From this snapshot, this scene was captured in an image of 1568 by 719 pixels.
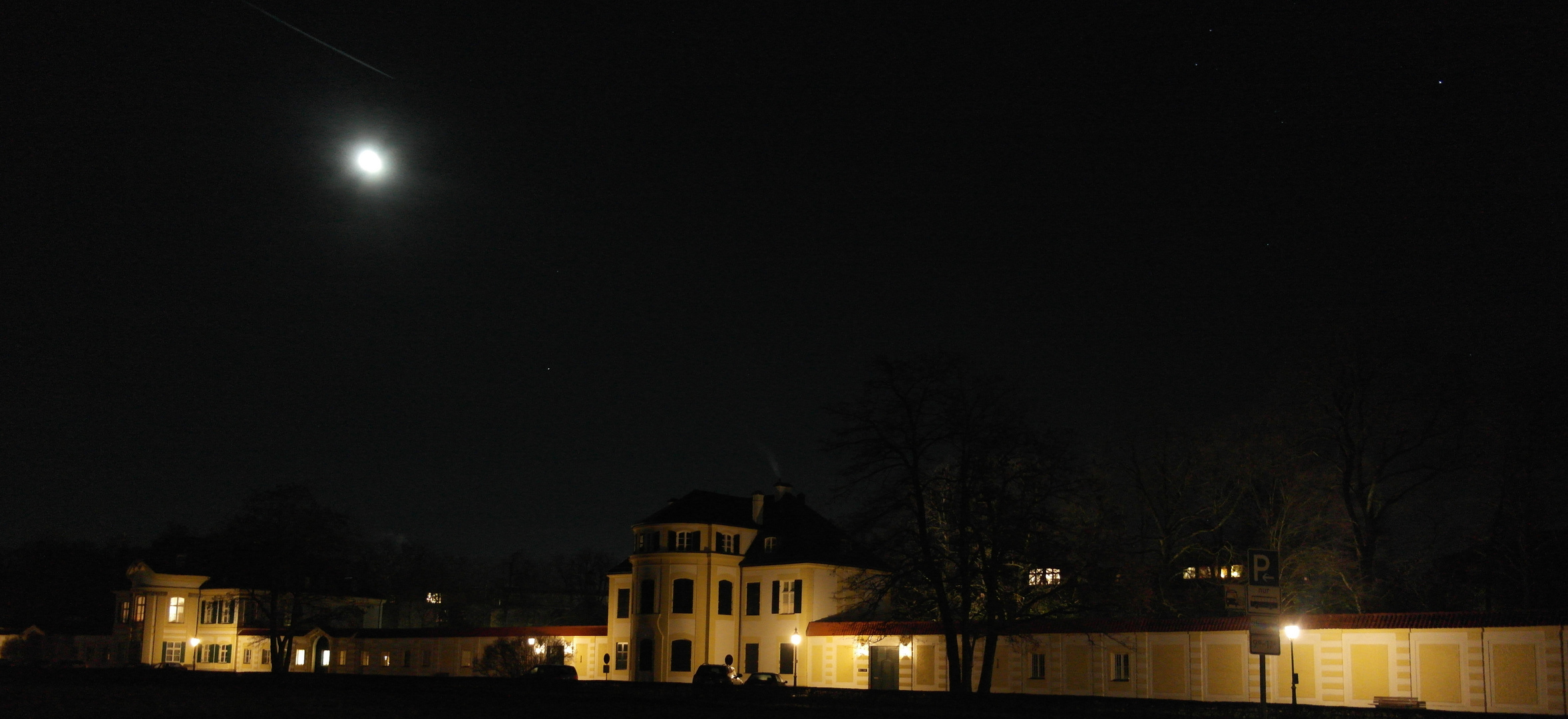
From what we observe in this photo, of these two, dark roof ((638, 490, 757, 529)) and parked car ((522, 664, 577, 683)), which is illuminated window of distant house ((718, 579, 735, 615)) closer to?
dark roof ((638, 490, 757, 529))

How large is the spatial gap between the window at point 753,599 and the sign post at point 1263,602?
163ft

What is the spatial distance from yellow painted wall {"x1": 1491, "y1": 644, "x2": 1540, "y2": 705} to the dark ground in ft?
14.1

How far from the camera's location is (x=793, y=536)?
222 feet

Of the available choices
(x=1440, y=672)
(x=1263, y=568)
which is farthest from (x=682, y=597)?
(x=1263, y=568)

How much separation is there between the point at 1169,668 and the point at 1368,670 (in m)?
6.91

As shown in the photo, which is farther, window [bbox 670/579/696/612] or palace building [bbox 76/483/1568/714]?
window [bbox 670/579/696/612]

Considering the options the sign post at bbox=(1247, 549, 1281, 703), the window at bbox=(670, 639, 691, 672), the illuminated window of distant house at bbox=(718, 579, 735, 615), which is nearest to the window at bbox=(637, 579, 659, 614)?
the window at bbox=(670, 639, 691, 672)

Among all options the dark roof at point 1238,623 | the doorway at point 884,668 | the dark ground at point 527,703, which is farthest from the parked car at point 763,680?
the doorway at point 884,668

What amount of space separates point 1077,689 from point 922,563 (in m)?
9.08

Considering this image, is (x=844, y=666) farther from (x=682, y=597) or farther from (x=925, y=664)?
(x=682, y=597)

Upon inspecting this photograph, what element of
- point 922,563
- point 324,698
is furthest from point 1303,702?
point 324,698

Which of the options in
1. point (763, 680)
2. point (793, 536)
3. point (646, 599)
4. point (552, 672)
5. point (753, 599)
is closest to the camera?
point (763, 680)

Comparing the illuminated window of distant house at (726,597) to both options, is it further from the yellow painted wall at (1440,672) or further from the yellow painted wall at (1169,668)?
the yellow painted wall at (1440,672)

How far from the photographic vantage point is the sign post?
1614 cm
